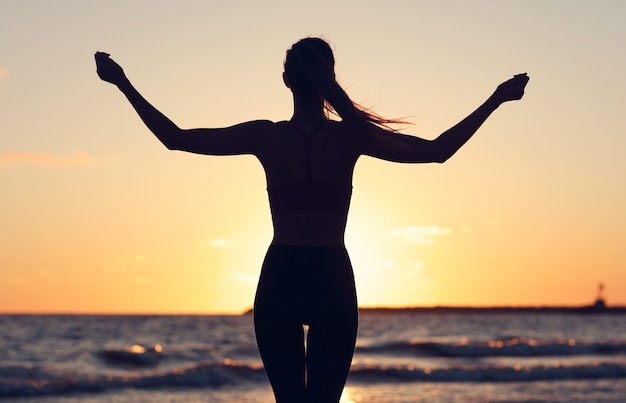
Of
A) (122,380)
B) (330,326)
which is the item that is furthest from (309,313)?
(122,380)

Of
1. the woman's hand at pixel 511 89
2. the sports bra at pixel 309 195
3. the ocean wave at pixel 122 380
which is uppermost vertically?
the woman's hand at pixel 511 89

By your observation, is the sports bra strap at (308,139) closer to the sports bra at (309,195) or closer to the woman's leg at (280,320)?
the sports bra at (309,195)

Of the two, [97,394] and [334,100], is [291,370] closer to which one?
[334,100]

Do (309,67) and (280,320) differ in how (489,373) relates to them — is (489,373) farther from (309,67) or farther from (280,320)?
(309,67)

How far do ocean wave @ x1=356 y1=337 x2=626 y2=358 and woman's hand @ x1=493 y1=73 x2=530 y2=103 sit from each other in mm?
32465

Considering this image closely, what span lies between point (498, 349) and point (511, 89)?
34630 millimetres

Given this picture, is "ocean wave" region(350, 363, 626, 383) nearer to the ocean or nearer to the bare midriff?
the ocean

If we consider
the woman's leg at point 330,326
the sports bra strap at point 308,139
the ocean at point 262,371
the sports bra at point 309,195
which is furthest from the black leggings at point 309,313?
the ocean at point 262,371

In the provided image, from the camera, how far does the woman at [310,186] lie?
9.39 ft

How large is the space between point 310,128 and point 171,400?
699 inches

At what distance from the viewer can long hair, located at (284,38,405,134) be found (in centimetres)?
283

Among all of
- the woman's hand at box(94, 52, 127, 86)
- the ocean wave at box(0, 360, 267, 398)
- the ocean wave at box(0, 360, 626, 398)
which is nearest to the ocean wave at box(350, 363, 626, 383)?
the ocean wave at box(0, 360, 626, 398)

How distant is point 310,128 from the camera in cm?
292

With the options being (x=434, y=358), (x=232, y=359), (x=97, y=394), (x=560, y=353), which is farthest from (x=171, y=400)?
(x=560, y=353)
